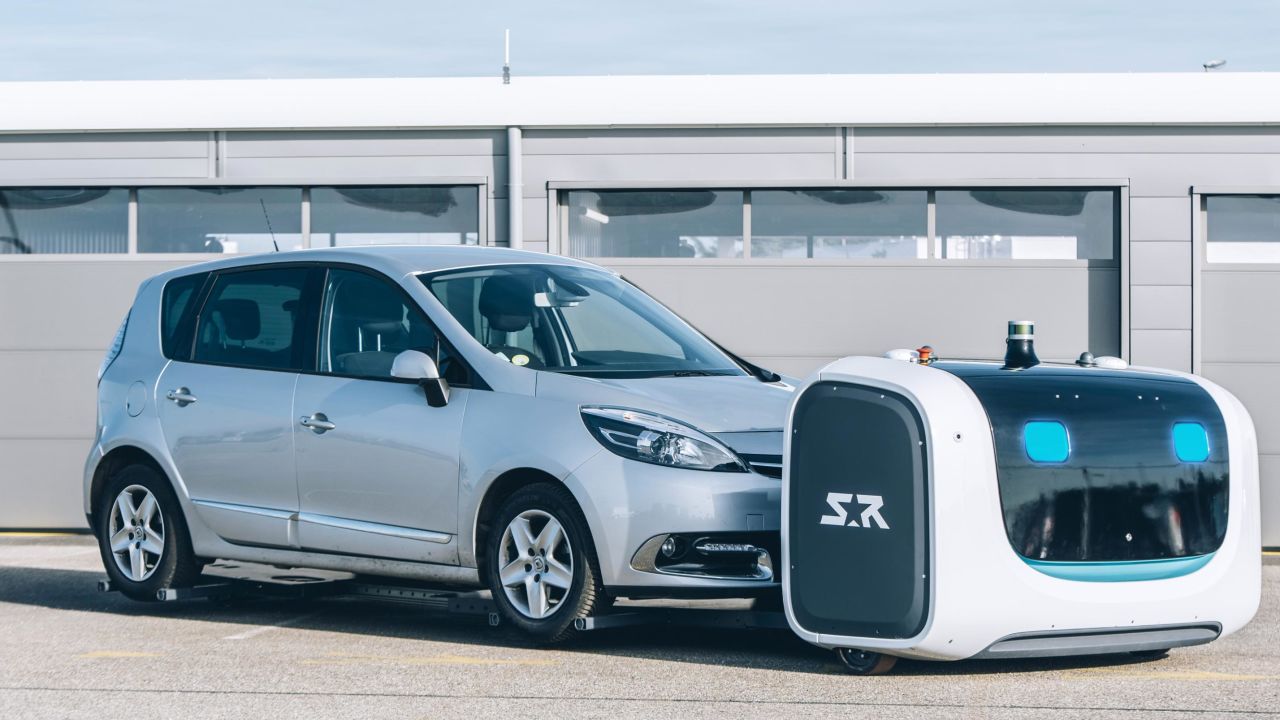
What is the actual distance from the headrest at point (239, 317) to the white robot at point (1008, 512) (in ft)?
10.7

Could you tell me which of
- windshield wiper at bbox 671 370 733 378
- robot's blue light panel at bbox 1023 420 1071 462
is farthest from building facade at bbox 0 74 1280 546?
robot's blue light panel at bbox 1023 420 1071 462

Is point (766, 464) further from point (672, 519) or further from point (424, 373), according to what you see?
point (424, 373)

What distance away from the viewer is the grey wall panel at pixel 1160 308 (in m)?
13.3

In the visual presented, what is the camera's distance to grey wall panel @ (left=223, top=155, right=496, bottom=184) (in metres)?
14.1

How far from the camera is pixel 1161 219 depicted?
44.1ft

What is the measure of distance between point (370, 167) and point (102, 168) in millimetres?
2323

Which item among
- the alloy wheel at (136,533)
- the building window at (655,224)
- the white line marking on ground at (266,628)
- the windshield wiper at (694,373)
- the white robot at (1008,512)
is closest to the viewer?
the white robot at (1008,512)

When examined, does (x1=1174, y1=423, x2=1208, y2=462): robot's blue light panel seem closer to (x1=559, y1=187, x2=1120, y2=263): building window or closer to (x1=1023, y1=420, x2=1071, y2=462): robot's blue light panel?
(x1=1023, y1=420, x2=1071, y2=462): robot's blue light panel

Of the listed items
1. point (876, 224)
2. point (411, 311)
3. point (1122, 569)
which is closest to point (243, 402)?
point (411, 311)

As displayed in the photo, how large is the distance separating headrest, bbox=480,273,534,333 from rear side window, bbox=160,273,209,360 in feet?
5.82

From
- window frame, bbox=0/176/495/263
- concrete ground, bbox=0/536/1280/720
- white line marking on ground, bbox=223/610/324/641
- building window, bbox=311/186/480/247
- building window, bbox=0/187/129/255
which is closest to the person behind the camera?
concrete ground, bbox=0/536/1280/720

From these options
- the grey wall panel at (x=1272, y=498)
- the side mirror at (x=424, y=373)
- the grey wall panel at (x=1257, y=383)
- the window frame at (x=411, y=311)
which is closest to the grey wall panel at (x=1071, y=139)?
the grey wall panel at (x=1257, y=383)

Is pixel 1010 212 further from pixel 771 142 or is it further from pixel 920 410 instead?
pixel 920 410

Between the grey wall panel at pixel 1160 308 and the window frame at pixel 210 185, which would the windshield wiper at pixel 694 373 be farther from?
the grey wall panel at pixel 1160 308
